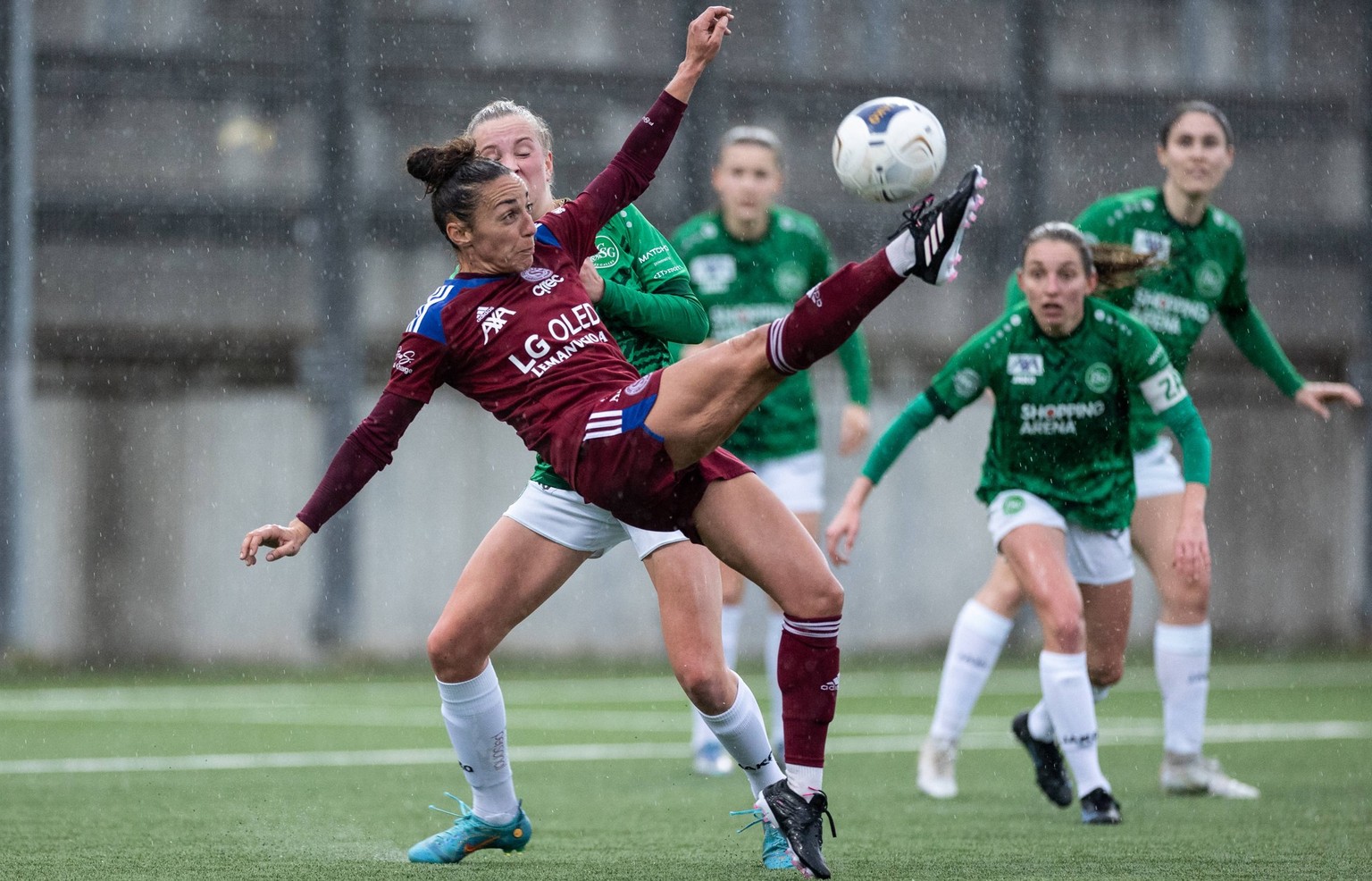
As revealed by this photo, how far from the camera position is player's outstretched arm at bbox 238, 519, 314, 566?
4.10 metres

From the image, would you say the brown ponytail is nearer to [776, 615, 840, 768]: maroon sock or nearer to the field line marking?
[776, 615, 840, 768]: maroon sock

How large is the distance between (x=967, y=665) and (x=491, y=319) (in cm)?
260

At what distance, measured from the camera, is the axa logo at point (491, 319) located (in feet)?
13.8

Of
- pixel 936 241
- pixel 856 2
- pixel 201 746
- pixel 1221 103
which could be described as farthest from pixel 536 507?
pixel 1221 103

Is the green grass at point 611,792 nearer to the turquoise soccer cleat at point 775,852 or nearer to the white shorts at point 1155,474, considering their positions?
the turquoise soccer cleat at point 775,852

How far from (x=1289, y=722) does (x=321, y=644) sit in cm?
622

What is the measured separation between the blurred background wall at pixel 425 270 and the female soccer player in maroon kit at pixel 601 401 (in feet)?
25.0

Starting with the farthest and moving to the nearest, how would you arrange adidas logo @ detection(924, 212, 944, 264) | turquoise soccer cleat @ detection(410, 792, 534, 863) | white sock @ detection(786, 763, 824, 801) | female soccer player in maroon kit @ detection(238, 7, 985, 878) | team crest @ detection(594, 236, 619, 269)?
team crest @ detection(594, 236, 619, 269) → turquoise soccer cleat @ detection(410, 792, 534, 863) → white sock @ detection(786, 763, 824, 801) → female soccer player in maroon kit @ detection(238, 7, 985, 878) → adidas logo @ detection(924, 212, 944, 264)

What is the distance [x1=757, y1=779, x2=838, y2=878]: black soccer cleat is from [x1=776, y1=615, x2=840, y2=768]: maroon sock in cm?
9

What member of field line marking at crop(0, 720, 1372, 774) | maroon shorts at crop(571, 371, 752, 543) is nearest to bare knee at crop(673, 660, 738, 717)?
maroon shorts at crop(571, 371, 752, 543)

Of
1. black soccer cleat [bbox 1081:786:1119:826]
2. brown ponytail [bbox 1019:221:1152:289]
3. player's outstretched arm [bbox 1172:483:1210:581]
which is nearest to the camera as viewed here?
black soccer cleat [bbox 1081:786:1119:826]

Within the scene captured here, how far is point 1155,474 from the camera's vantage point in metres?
6.12

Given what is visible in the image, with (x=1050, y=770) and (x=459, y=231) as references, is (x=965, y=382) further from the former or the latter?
(x=459, y=231)

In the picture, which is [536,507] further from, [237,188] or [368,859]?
[237,188]
